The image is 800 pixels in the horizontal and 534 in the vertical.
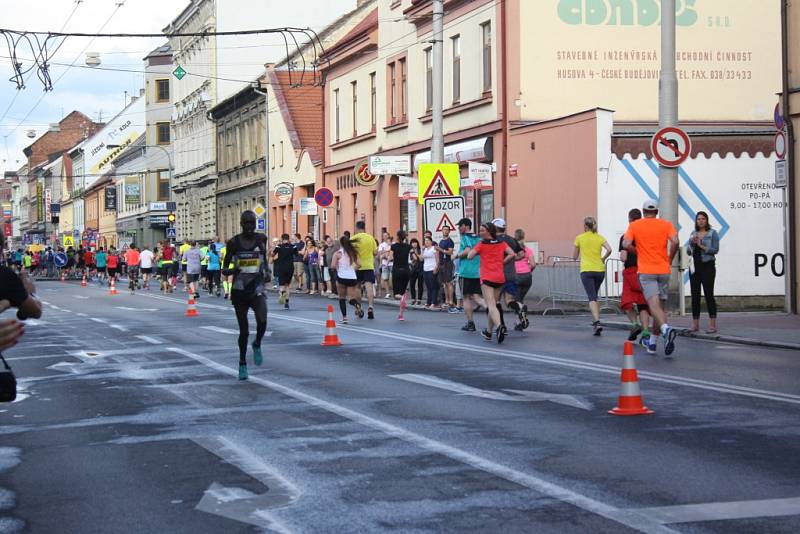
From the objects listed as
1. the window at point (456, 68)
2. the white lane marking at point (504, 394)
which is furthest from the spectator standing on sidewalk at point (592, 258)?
the window at point (456, 68)

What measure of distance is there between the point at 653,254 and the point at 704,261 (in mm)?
3230

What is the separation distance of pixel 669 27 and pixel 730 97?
1209 centimetres

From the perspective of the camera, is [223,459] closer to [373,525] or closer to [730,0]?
[373,525]

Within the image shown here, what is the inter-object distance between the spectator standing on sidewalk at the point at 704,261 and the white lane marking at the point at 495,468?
27.3 feet

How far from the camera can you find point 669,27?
22.3 metres

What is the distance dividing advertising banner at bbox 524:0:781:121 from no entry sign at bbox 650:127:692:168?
1144cm

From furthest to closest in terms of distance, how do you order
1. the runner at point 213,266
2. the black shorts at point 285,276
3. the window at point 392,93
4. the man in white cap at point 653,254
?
the window at point 392,93 → the runner at point 213,266 → the black shorts at point 285,276 → the man in white cap at point 653,254

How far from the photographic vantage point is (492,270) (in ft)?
60.6

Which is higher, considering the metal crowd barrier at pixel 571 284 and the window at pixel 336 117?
the window at pixel 336 117

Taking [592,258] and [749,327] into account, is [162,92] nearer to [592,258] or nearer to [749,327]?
[592,258]

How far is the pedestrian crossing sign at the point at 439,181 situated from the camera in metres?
30.1

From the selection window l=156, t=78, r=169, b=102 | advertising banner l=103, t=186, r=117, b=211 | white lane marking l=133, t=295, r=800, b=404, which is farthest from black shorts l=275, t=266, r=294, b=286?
advertising banner l=103, t=186, r=117, b=211

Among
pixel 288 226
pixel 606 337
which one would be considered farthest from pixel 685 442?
pixel 288 226

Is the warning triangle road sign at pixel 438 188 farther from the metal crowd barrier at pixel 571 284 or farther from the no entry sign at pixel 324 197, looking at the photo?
the no entry sign at pixel 324 197
